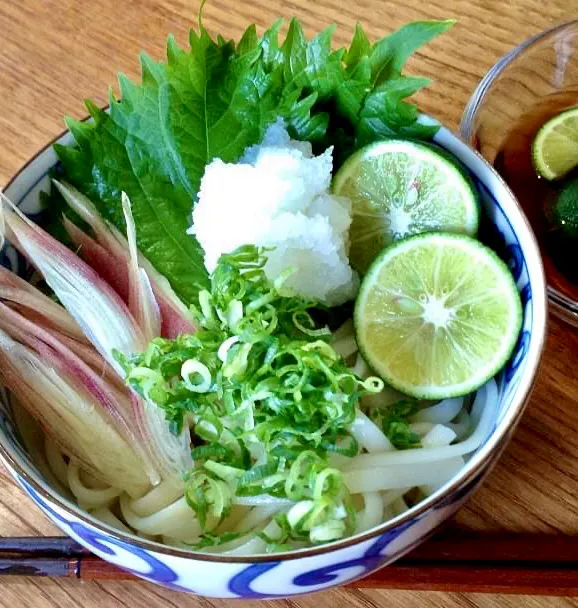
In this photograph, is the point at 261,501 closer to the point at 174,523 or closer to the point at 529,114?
the point at 174,523

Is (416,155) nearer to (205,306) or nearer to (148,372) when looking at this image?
Result: (205,306)

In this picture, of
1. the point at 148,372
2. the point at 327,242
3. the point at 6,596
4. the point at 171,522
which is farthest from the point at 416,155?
the point at 6,596

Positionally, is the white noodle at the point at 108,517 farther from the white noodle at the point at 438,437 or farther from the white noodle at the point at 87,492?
the white noodle at the point at 438,437

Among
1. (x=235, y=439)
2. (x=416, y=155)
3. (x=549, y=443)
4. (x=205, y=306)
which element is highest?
(x=416, y=155)

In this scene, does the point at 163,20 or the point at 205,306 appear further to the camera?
the point at 163,20

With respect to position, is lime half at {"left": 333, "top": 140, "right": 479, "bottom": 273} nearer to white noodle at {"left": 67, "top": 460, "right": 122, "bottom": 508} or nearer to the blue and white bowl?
the blue and white bowl
